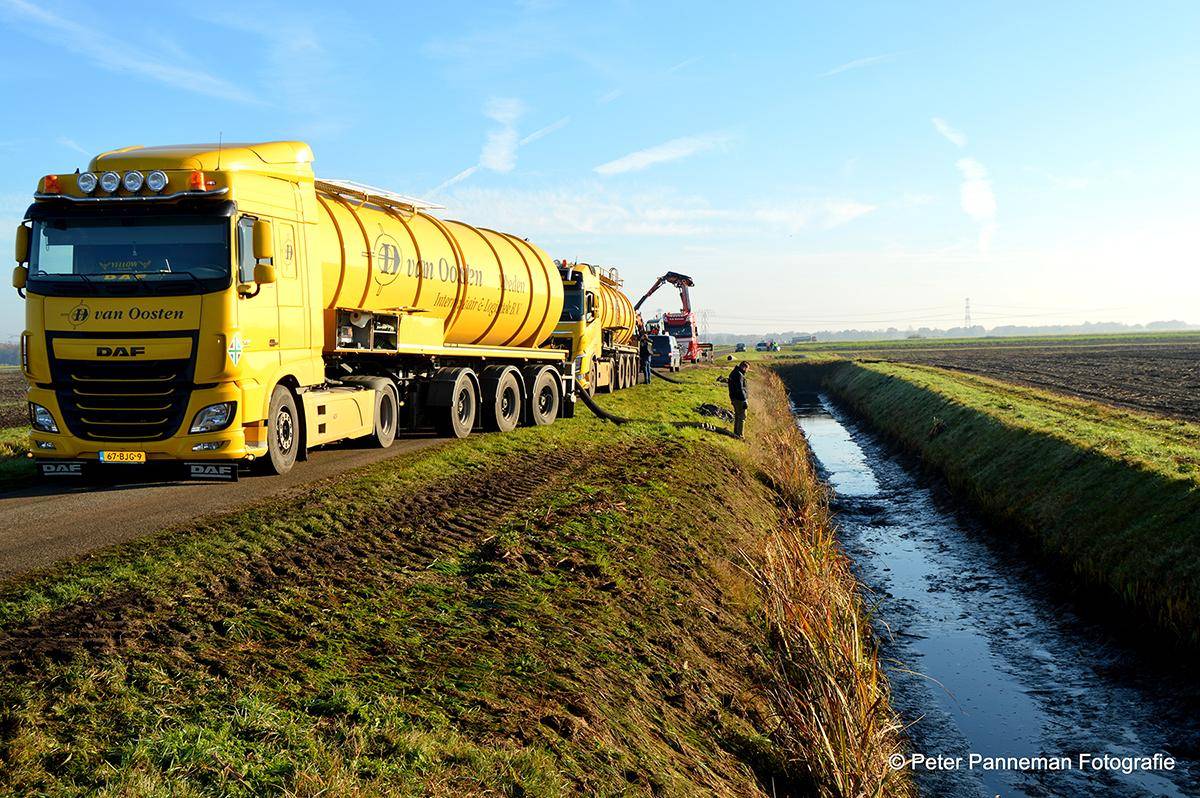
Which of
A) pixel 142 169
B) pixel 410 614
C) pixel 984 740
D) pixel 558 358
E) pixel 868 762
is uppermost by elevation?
pixel 142 169

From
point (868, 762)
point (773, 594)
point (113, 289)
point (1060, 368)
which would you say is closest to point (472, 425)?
point (113, 289)

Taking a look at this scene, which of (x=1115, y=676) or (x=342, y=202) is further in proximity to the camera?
(x=342, y=202)

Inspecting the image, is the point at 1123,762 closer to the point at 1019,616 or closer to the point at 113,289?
the point at 1019,616

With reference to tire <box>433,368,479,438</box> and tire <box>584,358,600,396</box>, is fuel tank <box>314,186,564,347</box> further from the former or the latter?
tire <box>584,358,600,396</box>

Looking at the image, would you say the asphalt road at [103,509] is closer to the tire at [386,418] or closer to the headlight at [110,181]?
the tire at [386,418]

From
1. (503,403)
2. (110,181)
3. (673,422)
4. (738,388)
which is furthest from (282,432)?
(673,422)

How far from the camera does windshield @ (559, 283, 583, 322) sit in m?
26.6

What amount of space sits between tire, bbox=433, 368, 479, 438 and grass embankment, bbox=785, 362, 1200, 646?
10.7m

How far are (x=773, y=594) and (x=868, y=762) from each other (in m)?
3.18

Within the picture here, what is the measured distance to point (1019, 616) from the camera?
12.6 meters

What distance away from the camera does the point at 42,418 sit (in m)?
12.1

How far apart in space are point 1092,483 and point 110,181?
15208mm

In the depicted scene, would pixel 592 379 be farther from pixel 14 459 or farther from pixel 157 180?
pixel 157 180

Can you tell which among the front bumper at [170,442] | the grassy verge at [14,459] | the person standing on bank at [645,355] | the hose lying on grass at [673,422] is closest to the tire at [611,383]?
the person standing on bank at [645,355]
